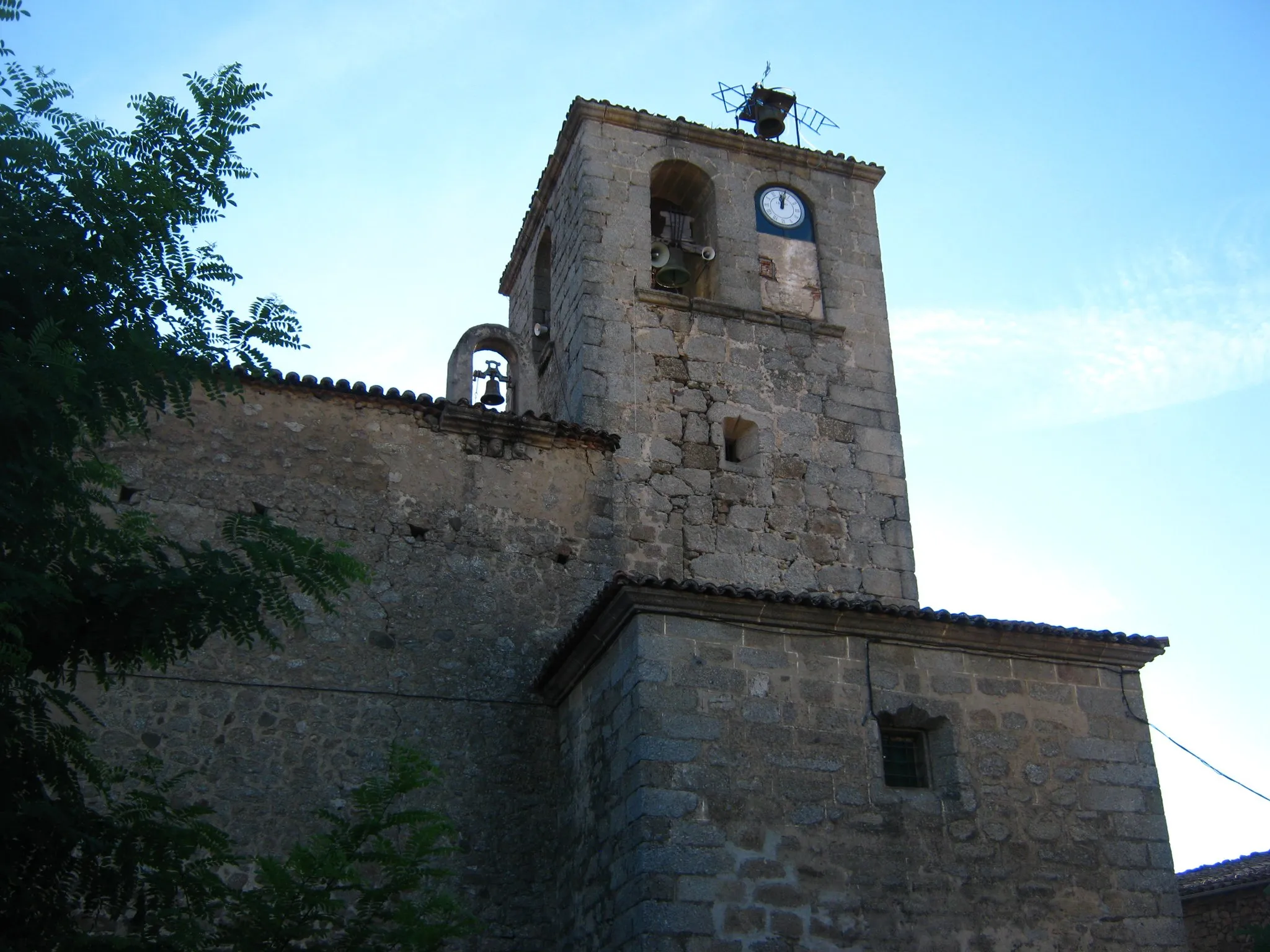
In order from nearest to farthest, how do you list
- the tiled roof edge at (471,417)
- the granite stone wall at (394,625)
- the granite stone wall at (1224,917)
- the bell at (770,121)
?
the granite stone wall at (394,625)
the tiled roof edge at (471,417)
the granite stone wall at (1224,917)
the bell at (770,121)

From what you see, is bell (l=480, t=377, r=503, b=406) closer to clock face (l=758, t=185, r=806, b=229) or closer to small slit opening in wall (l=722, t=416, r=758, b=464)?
small slit opening in wall (l=722, t=416, r=758, b=464)

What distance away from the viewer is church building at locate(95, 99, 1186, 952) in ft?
26.8

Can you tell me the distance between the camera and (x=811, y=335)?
13.2 m

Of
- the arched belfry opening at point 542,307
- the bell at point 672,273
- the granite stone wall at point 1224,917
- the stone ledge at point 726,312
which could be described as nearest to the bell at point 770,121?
the bell at point 672,273

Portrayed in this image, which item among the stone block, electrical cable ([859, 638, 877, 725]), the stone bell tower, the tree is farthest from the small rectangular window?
the tree

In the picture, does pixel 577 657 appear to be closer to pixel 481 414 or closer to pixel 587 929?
pixel 587 929

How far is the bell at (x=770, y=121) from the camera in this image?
1523 centimetres

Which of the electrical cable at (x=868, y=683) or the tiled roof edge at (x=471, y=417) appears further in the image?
the tiled roof edge at (x=471, y=417)

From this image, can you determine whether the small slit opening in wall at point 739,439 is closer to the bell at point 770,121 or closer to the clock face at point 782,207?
the clock face at point 782,207

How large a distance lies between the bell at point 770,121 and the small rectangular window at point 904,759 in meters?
8.47

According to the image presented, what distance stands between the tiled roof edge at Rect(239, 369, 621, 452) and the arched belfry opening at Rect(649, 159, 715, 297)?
7.77 feet

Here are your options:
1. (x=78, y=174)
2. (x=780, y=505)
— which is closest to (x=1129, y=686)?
(x=780, y=505)

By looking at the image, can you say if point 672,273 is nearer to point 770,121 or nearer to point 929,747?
point 770,121

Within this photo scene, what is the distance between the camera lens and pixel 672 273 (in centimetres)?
1330
